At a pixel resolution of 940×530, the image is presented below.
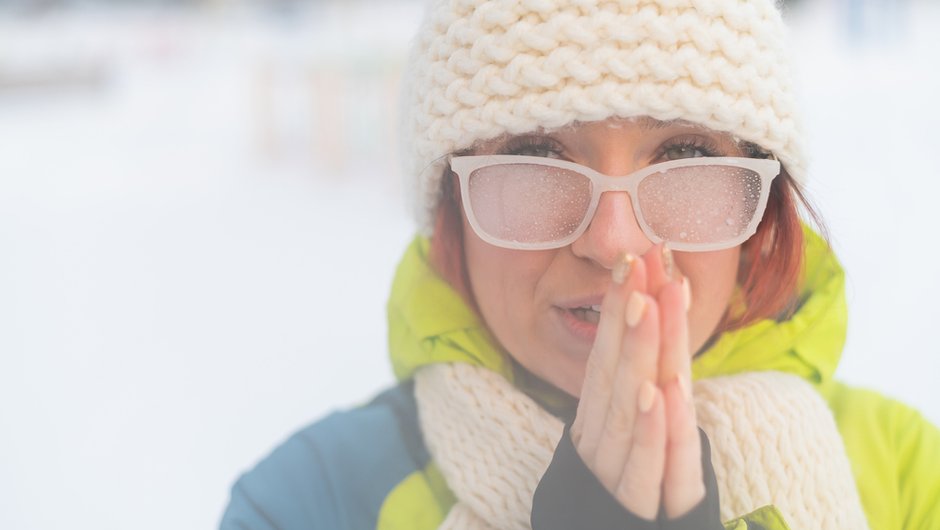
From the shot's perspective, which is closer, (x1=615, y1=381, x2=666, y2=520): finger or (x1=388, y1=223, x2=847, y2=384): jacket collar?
(x1=615, y1=381, x2=666, y2=520): finger

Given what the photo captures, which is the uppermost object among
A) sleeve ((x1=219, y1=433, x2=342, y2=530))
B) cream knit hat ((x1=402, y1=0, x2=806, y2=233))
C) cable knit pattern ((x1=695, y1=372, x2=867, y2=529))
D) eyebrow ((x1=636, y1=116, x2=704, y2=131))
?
cream knit hat ((x1=402, y1=0, x2=806, y2=233))

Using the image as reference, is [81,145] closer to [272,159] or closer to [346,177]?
[272,159]

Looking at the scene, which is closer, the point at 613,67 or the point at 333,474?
the point at 613,67

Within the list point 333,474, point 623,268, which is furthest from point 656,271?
point 333,474

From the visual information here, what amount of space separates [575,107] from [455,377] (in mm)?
259

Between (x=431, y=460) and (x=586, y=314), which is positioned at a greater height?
(x=586, y=314)

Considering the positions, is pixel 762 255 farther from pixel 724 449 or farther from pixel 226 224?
pixel 226 224

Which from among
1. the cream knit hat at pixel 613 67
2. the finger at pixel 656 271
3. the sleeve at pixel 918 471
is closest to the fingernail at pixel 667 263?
the finger at pixel 656 271

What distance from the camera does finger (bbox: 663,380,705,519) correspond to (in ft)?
1.67

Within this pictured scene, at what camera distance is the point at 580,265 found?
24.9 inches

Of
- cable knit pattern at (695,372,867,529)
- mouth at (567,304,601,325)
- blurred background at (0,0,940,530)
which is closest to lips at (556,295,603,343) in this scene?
mouth at (567,304,601,325)

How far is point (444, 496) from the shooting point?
708mm

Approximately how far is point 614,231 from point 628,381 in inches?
4.9

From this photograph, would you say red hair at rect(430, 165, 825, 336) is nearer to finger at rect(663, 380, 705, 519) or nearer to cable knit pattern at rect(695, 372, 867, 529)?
cable knit pattern at rect(695, 372, 867, 529)
